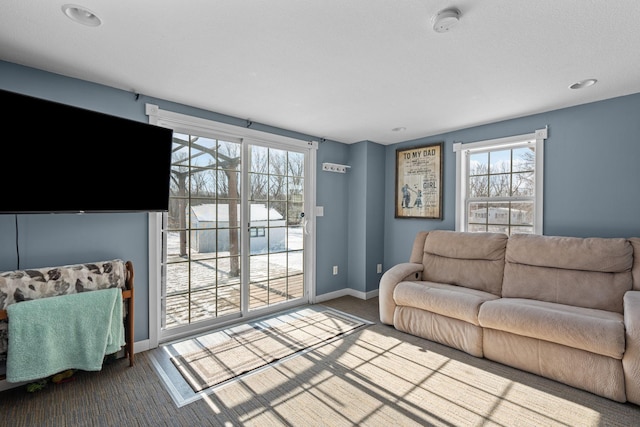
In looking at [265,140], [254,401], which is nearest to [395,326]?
[254,401]

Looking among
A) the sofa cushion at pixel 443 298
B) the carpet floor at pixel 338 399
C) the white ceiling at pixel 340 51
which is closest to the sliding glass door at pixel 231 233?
the white ceiling at pixel 340 51

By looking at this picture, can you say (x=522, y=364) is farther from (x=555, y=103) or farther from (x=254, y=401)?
(x=555, y=103)

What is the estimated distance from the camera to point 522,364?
2.41m

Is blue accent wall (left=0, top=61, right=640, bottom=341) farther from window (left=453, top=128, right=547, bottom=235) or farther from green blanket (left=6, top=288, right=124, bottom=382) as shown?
green blanket (left=6, top=288, right=124, bottom=382)

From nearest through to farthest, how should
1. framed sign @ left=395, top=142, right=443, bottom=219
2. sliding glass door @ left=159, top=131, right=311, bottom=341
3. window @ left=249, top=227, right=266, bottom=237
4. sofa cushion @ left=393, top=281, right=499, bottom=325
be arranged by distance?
sofa cushion @ left=393, top=281, right=499, bottom=325, sliding glass door @ left=159, top=131, right=311, bottom=341, window @ left=249, top=227, right=266, bottom=237, framed sign @ left=395, top=142, right=443, bottom=219

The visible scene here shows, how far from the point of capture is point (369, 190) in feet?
14.6

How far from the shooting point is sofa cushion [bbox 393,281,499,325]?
8.84 feet

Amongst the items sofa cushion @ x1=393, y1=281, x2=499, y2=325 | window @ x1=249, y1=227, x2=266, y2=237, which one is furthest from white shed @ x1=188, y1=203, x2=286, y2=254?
sofa cushion @ x1=393, y1=281, x2=499, y2=325

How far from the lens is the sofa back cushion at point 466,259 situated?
315cm

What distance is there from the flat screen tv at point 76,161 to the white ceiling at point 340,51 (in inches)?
16.5

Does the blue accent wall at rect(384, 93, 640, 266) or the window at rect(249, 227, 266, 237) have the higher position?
the blue accent wall at rect(384, 93, 640, 266)

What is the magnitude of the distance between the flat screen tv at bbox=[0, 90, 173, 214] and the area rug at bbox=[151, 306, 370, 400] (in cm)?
130

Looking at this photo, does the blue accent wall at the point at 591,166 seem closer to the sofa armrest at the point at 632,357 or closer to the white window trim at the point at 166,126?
the sofa armrest at the point at 632,357

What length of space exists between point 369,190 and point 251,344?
2588mm
